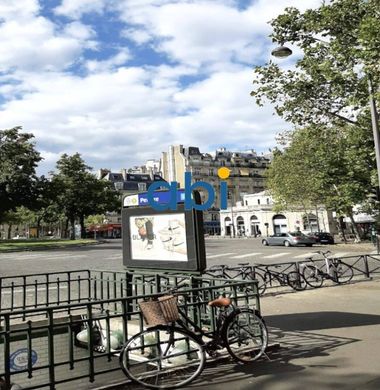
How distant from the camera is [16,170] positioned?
43625 mm

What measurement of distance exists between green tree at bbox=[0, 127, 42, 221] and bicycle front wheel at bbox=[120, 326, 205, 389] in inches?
1584

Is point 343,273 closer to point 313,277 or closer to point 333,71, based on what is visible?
point 313,277

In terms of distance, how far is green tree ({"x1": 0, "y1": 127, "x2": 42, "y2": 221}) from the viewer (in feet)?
142

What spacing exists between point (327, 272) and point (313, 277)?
910 millimetres

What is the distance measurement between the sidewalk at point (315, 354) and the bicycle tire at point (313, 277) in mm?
3224

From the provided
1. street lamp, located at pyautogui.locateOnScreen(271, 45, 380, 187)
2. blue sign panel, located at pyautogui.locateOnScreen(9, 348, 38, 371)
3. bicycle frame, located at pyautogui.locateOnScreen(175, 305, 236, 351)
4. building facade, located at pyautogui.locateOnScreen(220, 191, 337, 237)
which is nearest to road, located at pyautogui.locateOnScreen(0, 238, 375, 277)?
street lamp, located at pyautogui.locateOnScreen(271, 45, 380, 187)

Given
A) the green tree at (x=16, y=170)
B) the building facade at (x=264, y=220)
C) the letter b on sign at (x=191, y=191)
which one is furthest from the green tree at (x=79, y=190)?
the letter b on sign at (x=191, y=191)

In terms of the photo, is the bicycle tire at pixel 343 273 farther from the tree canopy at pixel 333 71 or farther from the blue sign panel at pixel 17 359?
the blue sign panel at pixel 17 359

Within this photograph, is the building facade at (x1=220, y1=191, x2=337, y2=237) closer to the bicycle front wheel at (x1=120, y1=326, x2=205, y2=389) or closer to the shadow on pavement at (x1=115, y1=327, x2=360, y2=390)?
the shadow on pavement at (x1=115, y1=327, x2=360, y2=390)

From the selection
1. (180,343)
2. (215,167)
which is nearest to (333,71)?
(180,343)

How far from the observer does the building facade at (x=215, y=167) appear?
119 m

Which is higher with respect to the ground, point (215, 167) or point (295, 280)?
point (215, 167)

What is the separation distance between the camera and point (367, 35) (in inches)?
453

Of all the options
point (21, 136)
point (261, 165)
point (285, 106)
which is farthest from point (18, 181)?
point (261, 165)
